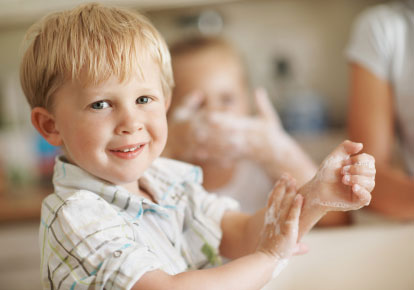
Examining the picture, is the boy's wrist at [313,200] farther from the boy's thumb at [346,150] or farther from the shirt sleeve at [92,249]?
the shirt sleeve at [92,249]

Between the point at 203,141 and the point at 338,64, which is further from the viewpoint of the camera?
the point at 338,64

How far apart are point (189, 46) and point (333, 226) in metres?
0.75

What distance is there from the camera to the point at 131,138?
0.53m

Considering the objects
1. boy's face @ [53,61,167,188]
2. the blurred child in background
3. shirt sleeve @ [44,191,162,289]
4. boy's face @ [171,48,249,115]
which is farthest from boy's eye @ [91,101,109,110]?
boy's face @ [171,48,249,115]

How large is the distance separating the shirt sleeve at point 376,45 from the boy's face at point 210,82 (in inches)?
14.0

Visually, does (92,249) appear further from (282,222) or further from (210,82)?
(210,82)

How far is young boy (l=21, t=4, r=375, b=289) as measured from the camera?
0.50m

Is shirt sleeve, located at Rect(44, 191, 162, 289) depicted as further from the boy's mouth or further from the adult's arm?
the adult's arm

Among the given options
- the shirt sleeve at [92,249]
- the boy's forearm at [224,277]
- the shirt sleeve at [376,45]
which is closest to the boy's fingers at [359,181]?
the boy's forearm at [224,277]

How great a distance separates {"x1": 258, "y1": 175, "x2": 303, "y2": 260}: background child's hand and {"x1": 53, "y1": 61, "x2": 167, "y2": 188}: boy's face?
0.18 metres

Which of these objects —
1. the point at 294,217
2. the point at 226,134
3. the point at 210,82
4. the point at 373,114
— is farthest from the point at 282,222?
the point at 210,82

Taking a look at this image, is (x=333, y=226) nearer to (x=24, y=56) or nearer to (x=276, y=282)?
(x=276, y=282)

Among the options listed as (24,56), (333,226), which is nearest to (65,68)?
(24,56)

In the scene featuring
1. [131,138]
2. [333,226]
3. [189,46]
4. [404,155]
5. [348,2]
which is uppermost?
[348,2]
